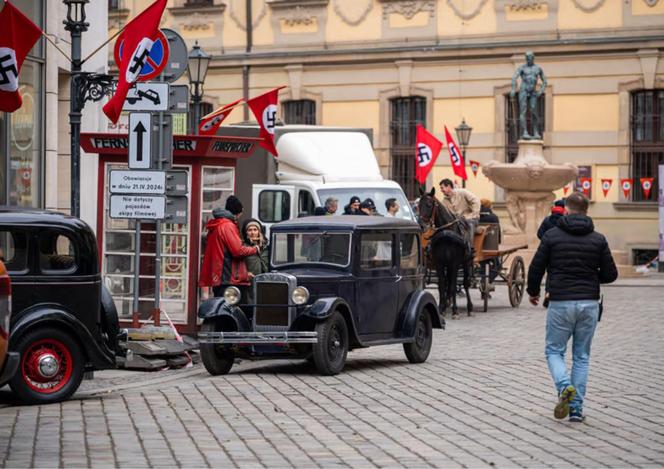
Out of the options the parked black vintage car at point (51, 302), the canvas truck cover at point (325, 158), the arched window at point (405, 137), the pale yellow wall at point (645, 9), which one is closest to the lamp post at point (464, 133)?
the arched window at point (405, 137)

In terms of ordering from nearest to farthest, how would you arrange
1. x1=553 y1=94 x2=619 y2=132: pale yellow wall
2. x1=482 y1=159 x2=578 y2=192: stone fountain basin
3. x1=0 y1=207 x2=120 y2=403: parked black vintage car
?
x1=0 y1=207 x2=120 y2=403: parked black vintage car → x1=482 y1=159 x2=578 y2=192: stone fountain basin → x1=553 y1=94 x2=619 y2=132: pale yellow wall

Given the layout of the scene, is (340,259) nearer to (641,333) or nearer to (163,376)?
(163,376)

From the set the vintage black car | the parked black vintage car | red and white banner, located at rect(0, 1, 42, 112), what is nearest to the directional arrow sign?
red and white banner, located at rect(0, 1, 42, 112)

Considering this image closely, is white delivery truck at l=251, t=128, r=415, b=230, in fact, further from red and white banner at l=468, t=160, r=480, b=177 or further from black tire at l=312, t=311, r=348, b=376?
black tire at l=312, t=311, r=348, b=376

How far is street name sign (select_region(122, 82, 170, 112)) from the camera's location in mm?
16469

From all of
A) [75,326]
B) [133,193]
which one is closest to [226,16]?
[133,193]

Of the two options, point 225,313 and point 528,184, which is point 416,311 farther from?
point 528,184

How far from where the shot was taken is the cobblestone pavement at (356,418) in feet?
33.6

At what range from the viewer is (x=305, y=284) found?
A: 620 inches

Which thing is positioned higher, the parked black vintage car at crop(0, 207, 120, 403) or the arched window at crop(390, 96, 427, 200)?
the arched window at crop(390, 96, 427, 200)

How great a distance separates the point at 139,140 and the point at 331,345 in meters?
3.14

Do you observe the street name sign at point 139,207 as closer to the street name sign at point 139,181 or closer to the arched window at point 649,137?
the street name sign at point 139,181

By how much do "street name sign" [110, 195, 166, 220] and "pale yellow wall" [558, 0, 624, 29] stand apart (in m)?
28.1

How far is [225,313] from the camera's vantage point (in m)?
15.4
